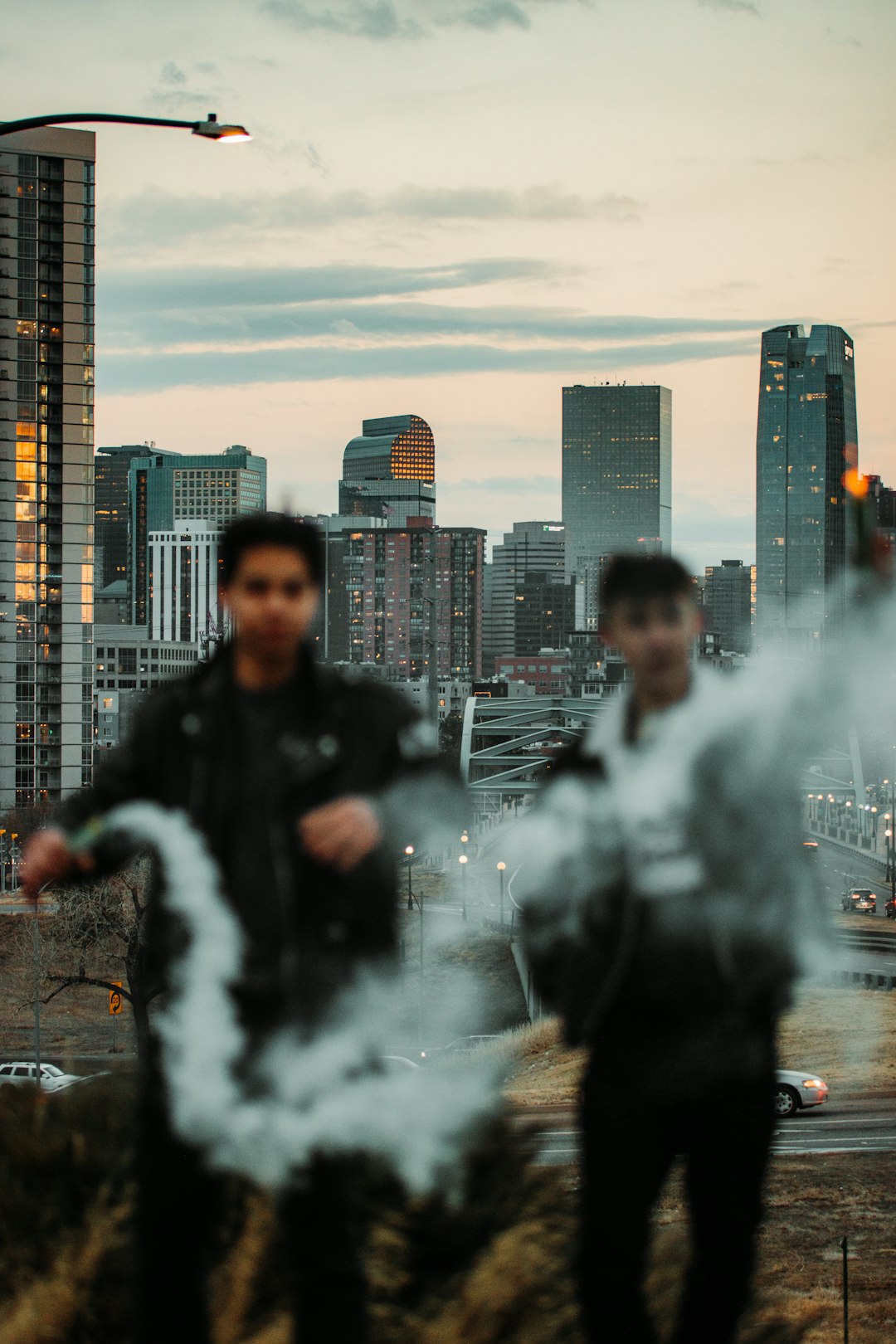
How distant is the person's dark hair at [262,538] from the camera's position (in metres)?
3.52

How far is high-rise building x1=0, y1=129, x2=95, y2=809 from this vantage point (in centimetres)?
7619

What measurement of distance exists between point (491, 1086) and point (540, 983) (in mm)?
1861

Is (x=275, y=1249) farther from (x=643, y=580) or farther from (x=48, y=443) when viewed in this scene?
(x=48, y=443)

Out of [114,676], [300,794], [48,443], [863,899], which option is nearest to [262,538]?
[300,794]

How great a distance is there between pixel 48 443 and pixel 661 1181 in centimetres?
8069

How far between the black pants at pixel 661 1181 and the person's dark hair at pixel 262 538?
1.56 m

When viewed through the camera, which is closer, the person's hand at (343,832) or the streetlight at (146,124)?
the person's hand at (343,832)

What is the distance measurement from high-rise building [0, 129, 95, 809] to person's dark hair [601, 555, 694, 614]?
7475 cm

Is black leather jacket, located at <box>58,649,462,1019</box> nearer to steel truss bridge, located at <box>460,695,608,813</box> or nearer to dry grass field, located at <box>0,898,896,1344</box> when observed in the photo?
steel truss bridge, located at <box>460,695,608,813</box>

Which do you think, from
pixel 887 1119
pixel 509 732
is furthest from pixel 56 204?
pixel 509 732

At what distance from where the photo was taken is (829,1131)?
2227 cm

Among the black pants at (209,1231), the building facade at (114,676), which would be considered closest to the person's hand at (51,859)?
the black pants at (209,1231)

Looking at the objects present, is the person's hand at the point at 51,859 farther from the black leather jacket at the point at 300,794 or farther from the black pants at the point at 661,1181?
the black pants at the point at 661,1181

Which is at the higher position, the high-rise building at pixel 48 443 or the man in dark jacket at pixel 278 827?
the high-rise building at pixel 48 443
